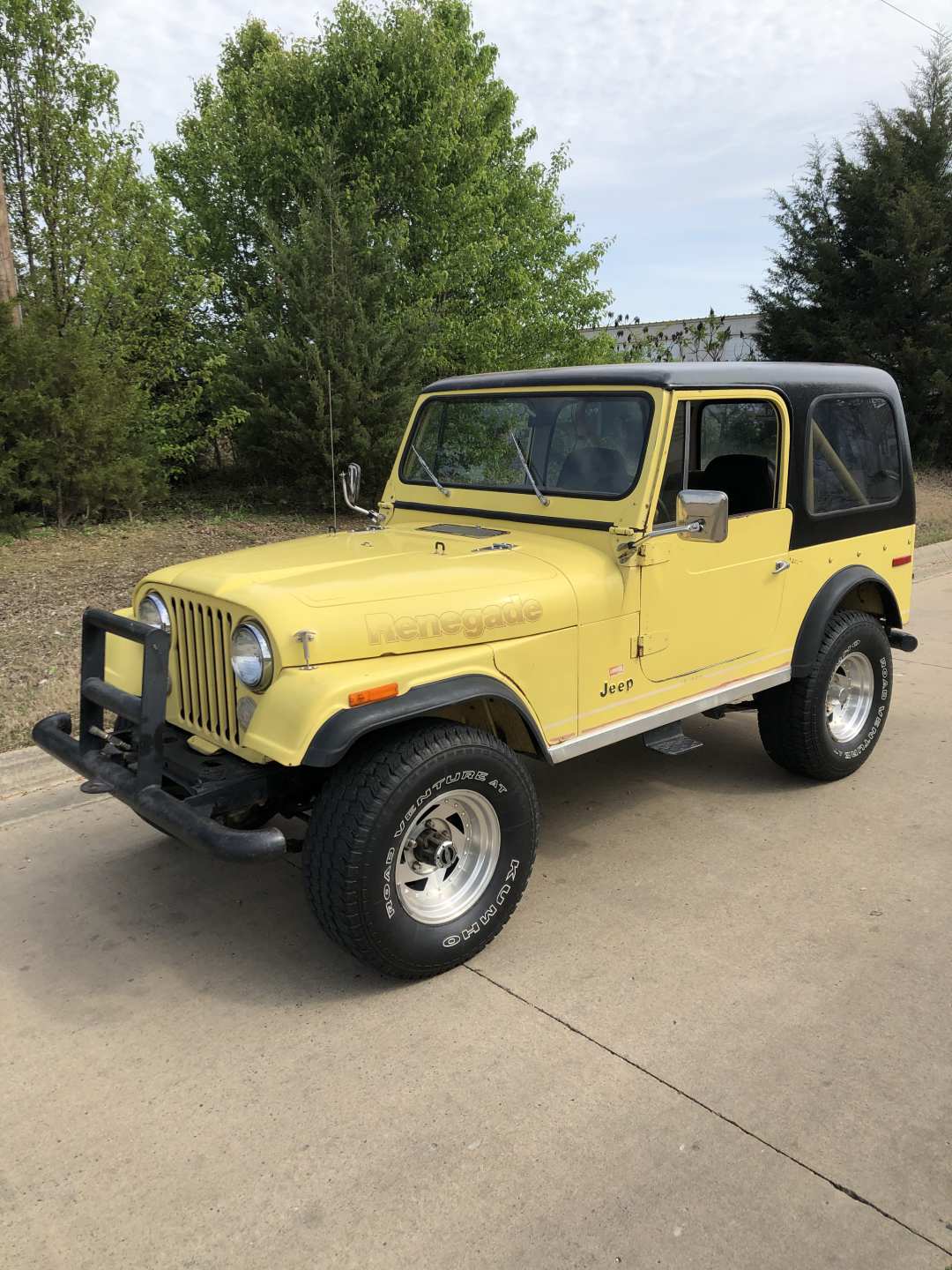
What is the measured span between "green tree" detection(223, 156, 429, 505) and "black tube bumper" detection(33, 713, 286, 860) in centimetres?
843

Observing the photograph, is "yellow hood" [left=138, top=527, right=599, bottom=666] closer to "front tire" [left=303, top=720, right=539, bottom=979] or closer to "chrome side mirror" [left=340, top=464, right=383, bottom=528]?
"front tire" [left=303, top=720, right=539, bottom=979]

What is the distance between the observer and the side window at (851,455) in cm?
447

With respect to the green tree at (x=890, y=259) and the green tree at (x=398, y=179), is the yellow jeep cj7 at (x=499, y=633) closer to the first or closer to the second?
the green tree at (x=398, y=179)

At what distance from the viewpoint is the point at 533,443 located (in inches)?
163

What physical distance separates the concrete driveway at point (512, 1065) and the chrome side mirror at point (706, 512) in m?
1.37

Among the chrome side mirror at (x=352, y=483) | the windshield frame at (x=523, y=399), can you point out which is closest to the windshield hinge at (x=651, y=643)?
the windshield frame at (x=523, y=399)

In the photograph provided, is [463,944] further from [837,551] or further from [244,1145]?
[837,551]

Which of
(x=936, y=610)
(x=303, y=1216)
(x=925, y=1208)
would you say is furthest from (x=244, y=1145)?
(x=936, y=610)

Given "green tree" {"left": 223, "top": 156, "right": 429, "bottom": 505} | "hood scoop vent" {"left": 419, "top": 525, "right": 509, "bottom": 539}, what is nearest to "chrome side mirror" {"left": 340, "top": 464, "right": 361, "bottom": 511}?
"hood scoop vent" {"left": 419, "top": 525, "right": 509, "bottom": 539}

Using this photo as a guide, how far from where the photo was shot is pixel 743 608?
4156 millimetres

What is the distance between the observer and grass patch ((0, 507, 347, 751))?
555 cm

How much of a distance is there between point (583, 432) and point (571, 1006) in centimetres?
219

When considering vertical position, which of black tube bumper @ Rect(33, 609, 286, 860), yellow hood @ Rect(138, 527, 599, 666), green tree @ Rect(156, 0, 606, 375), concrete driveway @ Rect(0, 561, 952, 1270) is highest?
green tree @ Rect(156, 0, 606, 375)

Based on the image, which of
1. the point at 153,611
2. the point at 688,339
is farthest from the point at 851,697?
the point at 688,339
